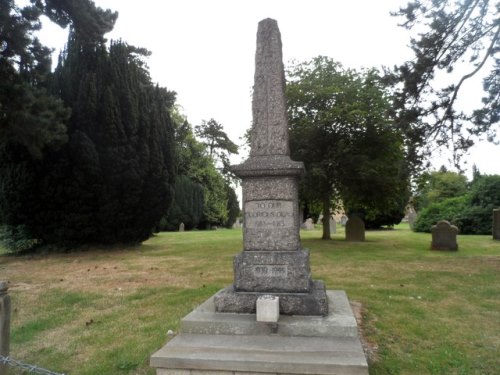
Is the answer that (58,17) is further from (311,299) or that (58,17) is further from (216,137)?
(216,137)

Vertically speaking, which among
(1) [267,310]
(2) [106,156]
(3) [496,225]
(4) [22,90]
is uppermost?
(4) [22,90]

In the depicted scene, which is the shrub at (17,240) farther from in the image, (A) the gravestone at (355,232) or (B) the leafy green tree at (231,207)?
(B) the leafy green tree at (231,207)

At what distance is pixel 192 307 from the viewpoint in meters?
7.02

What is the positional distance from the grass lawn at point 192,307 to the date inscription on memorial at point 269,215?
6.53 ft

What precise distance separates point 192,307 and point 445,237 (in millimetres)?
13485

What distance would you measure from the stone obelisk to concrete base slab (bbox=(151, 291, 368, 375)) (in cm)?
25

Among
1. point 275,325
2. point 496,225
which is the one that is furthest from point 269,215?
point 496,225

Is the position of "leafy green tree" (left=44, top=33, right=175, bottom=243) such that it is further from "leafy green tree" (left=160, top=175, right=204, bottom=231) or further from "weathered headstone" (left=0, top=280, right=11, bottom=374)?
"leafy green tree" (left=160, top=175, right=204, bottom=231)

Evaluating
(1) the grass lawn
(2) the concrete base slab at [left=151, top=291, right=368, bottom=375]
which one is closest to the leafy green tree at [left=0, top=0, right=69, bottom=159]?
(1) the grass lawn

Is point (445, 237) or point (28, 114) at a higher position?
point (28, 114)

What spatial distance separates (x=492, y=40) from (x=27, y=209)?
17.0 metres

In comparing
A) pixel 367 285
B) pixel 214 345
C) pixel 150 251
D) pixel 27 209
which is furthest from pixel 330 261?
pixel 27 209

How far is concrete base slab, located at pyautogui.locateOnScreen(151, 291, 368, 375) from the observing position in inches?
147

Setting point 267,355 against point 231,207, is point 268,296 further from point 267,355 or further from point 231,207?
point 231,207
